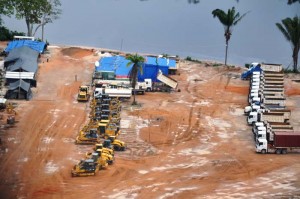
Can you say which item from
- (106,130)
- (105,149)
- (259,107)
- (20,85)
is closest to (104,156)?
(105,149)

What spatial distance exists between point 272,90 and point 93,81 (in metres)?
16.2

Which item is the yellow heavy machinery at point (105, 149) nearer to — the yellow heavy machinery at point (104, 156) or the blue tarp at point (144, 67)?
the yellow heavy machinery at point (104, 156)

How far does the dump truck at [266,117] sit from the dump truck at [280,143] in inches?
195

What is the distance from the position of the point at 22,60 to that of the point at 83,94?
9616 mm

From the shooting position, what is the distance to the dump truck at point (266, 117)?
5062cm

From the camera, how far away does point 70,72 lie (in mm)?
65000

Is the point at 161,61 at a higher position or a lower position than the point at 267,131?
higher

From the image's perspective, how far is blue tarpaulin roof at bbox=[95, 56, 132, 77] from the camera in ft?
200

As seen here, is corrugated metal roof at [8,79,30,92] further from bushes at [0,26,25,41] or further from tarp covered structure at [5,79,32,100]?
bushes at [0,26,25,41]

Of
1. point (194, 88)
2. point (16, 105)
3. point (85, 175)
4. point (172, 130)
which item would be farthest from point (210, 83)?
point (85, 175)

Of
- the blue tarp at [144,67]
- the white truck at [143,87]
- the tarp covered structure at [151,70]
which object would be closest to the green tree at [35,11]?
the blue tarp at [144,67]

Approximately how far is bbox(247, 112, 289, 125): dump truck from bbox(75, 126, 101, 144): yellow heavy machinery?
12354 mm

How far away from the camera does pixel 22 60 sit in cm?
6234

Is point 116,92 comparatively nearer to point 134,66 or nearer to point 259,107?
point 134,66
